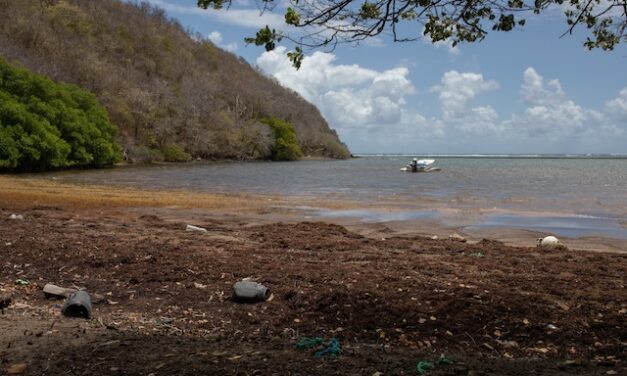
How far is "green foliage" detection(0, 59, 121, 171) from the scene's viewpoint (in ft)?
170

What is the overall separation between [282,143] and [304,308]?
131819 mm

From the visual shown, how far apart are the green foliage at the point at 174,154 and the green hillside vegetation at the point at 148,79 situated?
17 centimetres

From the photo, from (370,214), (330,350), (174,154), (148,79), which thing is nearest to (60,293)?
(330,350)

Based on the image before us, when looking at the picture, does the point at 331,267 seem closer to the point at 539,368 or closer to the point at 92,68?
the point at 539,368

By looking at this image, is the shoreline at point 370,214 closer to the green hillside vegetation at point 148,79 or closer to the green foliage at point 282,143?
the green hillside vegetation at point 148,79

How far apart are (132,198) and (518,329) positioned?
73.1 ft

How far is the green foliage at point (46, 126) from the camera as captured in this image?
170 feet

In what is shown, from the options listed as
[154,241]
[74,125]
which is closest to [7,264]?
[154,241]

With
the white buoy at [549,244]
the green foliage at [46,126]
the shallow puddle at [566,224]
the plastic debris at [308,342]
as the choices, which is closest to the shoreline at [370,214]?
the shallow puddle at [566,224]

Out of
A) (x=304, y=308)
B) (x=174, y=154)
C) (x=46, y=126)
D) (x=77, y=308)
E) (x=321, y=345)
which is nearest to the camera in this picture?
(x=321, y=345)

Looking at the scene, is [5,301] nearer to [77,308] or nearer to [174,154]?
[77,308]

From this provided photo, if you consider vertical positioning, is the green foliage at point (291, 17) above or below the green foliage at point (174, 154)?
above

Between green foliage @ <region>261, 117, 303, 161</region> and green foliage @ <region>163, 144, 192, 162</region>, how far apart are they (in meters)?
38.8

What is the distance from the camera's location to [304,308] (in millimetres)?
7422
